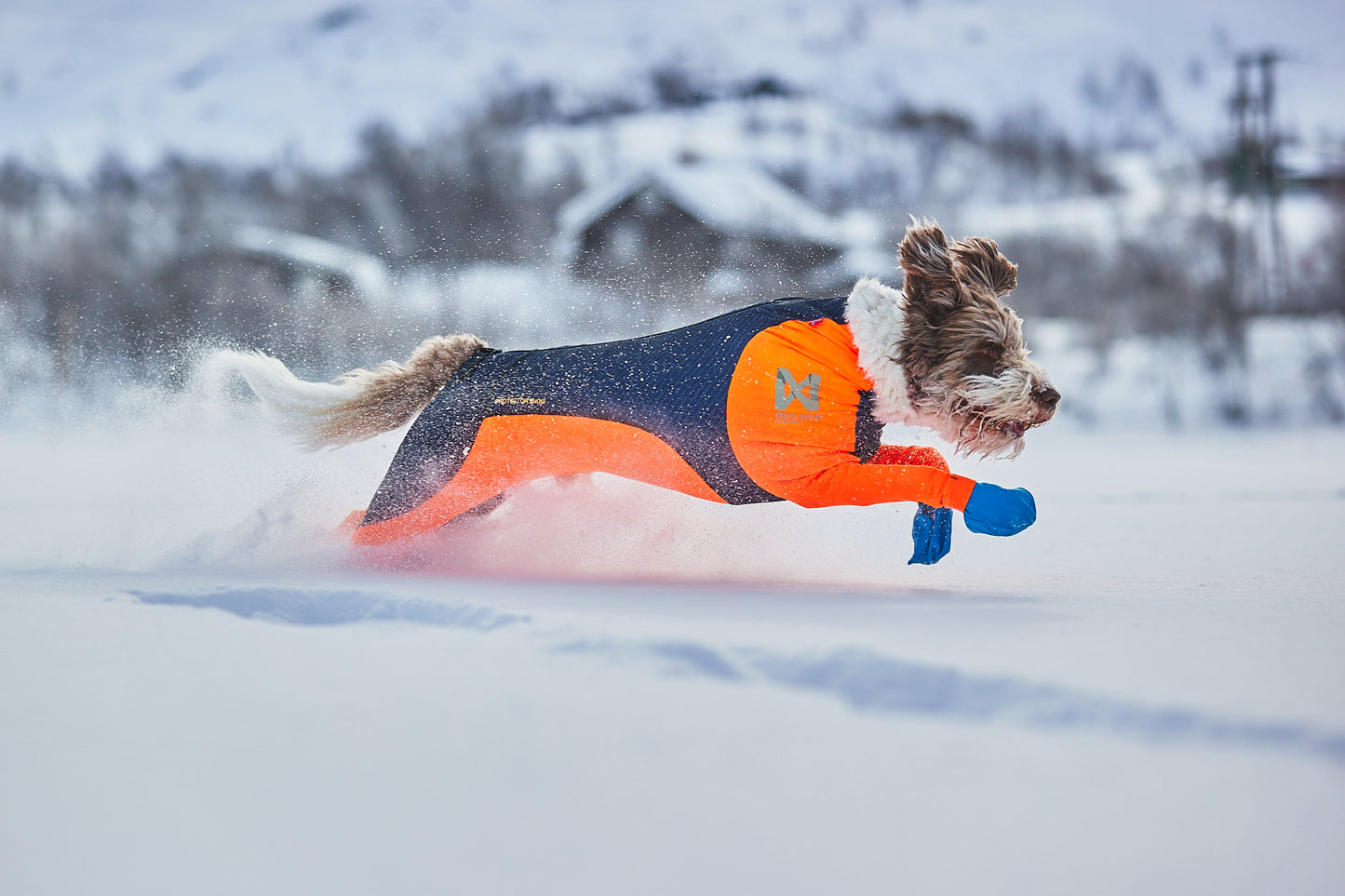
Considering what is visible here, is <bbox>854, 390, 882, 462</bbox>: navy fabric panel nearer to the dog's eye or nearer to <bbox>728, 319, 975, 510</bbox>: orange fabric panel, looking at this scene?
<bbox>728, 319, 975, 510</bbox>: orange fabric panel

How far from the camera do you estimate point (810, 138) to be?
120ft

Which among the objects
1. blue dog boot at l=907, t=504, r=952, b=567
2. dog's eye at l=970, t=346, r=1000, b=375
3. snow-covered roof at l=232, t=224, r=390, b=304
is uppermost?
snow-covered roof at l=232, t=224, r=390, b=304

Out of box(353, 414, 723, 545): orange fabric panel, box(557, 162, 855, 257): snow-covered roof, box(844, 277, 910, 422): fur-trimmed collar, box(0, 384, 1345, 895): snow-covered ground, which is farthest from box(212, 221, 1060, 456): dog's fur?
box(557, 162, 855, 257): snow-covered roof

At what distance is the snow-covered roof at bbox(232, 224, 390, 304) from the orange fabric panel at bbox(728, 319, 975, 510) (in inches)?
686

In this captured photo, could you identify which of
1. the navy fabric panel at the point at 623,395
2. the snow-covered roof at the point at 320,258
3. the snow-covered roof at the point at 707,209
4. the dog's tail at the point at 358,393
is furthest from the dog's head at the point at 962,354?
the snow-covered roof at the point at 320,258

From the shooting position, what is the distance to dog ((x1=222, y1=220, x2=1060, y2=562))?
2867 mm

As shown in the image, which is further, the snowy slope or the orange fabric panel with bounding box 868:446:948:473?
the snowy slope

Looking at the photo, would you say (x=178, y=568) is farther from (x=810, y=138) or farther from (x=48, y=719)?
(x=810, y=138)

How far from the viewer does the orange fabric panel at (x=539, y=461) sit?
121 inches

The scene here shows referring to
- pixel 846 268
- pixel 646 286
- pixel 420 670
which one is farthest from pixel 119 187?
pixel 420 670

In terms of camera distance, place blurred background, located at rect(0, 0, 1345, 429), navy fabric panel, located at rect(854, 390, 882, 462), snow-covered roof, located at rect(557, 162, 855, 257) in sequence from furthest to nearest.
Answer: snow-covered roof, located at rect(557, 162, 855, 257) → blurred background, located at rect(0, 0, 1345, 429) → navy fabric panel, located at rect(854, 390, 882, 462)

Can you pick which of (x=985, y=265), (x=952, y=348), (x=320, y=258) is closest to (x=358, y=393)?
(x=952, y=348)

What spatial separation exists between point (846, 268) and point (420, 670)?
18251 mm

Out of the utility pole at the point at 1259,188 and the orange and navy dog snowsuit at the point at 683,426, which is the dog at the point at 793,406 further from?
the utility pole at the point at 1259,188
